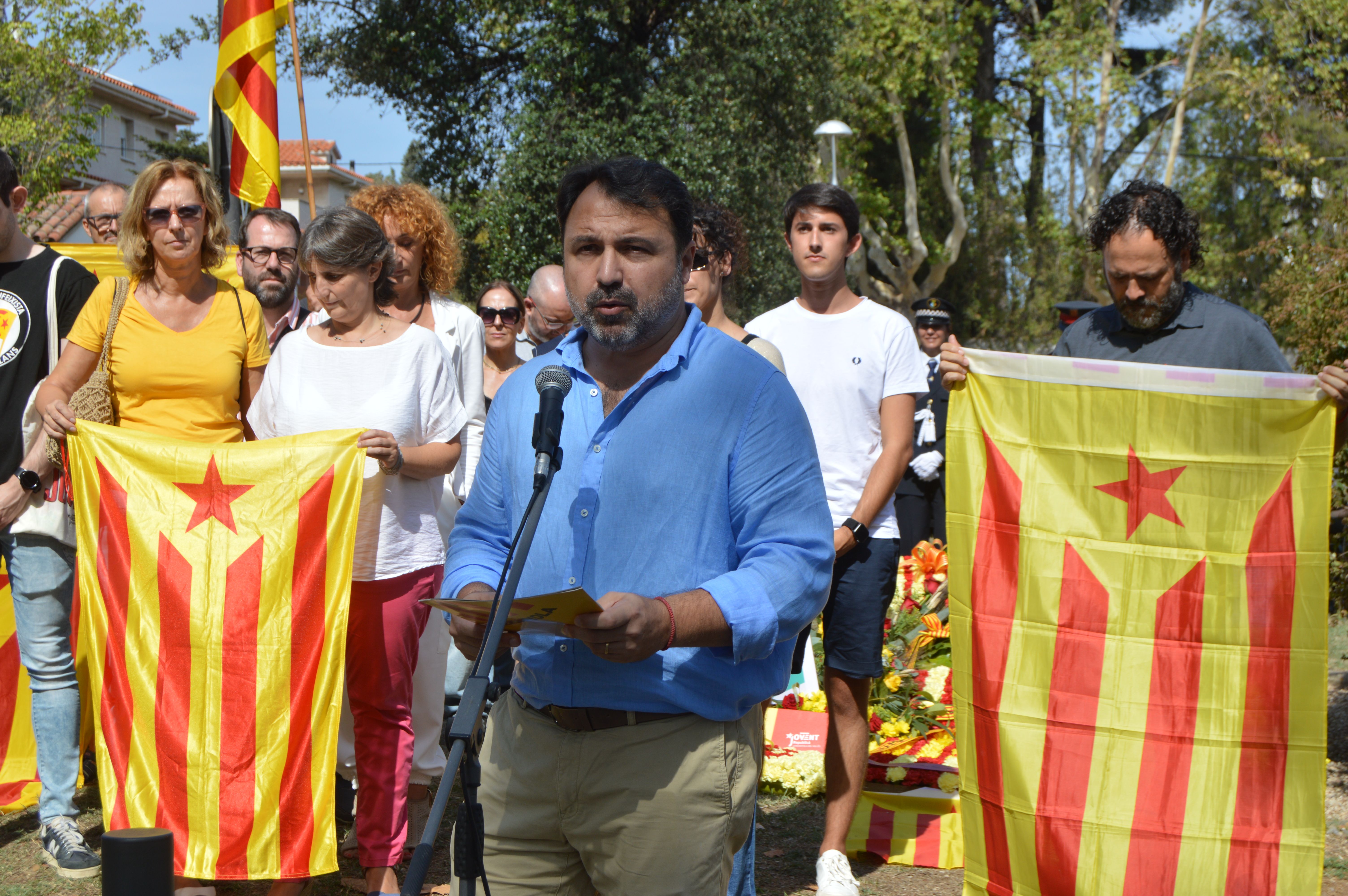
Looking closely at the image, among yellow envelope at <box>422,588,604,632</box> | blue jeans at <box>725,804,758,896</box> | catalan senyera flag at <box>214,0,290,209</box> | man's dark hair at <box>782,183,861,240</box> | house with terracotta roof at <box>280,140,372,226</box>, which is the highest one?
house with terracotta roof at <box>280,140,372,226</box>

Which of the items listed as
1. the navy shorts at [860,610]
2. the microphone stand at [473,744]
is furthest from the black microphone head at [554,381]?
the navy shorts at [860,610]

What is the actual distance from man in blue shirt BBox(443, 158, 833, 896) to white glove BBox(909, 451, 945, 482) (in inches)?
217

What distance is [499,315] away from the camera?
638cm

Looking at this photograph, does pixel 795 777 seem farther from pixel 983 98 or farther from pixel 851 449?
pixel 983 98

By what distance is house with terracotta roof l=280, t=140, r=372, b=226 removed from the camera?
59.6 m

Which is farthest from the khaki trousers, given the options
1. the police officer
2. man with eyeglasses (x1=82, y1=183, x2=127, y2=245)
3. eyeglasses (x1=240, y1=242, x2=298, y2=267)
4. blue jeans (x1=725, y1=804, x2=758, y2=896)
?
man with eyeglasses (x1=82, y1=183, x2=127, y2=245)

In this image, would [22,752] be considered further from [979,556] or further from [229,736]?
[979,556]

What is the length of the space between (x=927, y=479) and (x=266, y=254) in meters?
4.29

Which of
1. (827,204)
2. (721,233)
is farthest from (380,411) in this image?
(827,204)

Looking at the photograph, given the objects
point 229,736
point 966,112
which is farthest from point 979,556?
point 966,112

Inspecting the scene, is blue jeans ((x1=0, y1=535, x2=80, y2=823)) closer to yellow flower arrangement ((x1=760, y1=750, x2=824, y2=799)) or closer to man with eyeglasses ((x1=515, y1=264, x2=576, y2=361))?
man with eyeglasses ((x1=515, y1=264, x2=576, y2=361))

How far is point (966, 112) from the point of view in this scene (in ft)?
91.3

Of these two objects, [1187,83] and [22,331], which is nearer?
[22,331]

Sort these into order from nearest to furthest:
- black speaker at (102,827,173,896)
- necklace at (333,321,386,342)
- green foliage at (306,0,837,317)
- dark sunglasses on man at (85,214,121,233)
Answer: black speaker at (102,827,173,896) → necklace at (333,321,386,342) → dark sunglasses on man at (85,214,121,233) → green foliage at (306,0,837,317)
